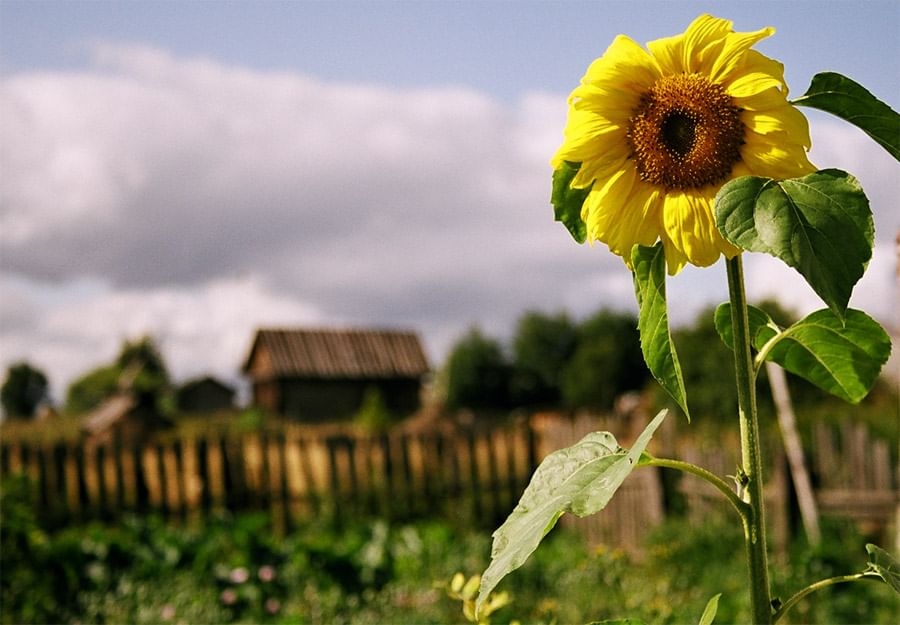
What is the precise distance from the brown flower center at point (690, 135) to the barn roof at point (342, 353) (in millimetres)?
33351

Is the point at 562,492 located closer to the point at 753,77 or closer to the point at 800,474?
the point at 753,77

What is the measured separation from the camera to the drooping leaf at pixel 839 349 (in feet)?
4.57

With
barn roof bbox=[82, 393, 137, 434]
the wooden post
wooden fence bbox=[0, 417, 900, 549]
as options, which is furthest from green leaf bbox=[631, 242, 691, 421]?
barn roof bbox=[82, 393, 137, 434]

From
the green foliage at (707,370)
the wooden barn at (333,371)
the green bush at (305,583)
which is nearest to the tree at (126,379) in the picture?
the wooden barn at (333,371)

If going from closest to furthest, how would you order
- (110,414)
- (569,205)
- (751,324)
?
(569,205), (751,324), (110,414)

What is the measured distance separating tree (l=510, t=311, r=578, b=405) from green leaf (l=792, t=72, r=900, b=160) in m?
54.9

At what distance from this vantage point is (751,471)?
1.25 meters

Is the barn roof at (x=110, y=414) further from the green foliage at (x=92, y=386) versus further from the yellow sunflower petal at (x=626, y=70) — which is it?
the green foliage at (x=92, y=386)

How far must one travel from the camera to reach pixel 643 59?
133cm

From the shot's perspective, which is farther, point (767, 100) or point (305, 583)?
point (305, 583)

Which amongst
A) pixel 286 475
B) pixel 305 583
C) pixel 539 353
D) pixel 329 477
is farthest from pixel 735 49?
pixel 539 353

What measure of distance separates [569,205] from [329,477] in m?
9.41

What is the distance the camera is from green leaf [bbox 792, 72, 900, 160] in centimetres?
123

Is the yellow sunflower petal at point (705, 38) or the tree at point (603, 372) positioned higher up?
the yellow sunflower petal at point (705, 38)
